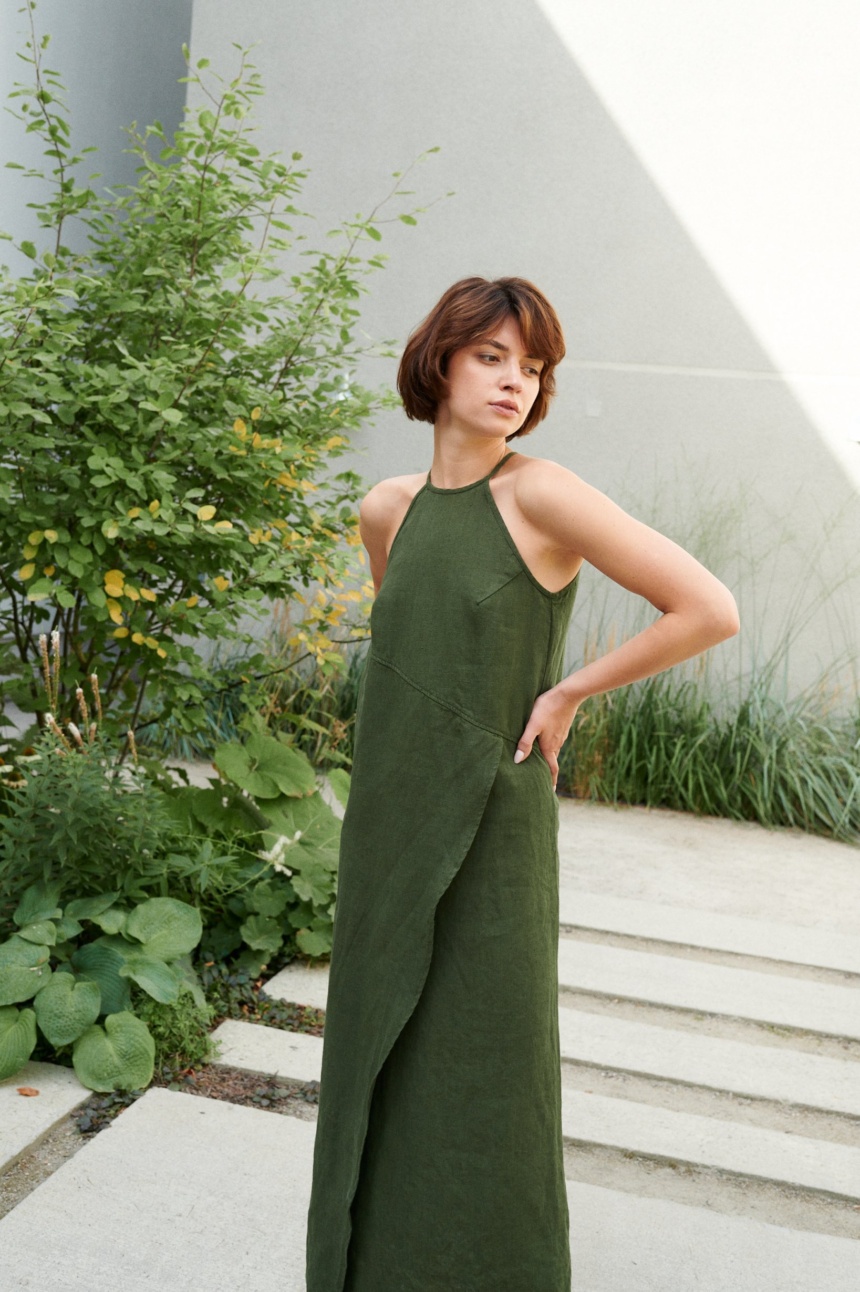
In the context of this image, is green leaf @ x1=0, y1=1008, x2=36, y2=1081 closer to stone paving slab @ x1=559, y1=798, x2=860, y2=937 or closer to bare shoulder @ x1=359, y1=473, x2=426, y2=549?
bare shoulder @ x1=359, y1=473, x2=426, y2=549

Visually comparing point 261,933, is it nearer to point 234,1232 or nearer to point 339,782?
point 339,782

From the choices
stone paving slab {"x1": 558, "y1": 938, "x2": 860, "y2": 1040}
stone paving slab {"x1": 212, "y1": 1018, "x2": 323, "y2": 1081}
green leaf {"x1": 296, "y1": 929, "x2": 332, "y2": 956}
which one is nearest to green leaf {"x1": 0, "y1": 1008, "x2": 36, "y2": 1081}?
stone paving slab {"x1": 212, "y1": 1018, "x2": 323, "y2": 1081}

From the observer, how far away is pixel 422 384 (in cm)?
166

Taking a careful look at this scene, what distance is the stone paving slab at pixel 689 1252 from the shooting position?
6.95ft

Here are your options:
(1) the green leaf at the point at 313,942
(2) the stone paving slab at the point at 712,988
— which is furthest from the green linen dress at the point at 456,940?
(2) the stone paving slab at the point at 712,988

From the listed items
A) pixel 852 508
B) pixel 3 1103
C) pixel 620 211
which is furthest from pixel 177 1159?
pixel 620 211

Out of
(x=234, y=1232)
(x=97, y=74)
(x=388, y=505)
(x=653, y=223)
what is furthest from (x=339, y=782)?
(x=97, y=74)

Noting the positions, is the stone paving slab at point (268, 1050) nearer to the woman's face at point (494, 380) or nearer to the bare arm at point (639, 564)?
the bare arm at point (639, 564)

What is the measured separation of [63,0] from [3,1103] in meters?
6.11

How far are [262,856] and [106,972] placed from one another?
68 centimetres

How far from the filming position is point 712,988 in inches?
139

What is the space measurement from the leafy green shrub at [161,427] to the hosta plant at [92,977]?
27.0 inches

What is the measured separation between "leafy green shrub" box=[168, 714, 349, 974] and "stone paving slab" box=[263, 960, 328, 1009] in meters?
0.06

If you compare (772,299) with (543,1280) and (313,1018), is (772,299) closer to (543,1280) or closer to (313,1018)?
(313,1018)
